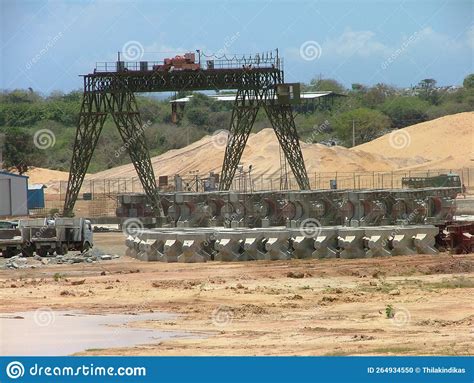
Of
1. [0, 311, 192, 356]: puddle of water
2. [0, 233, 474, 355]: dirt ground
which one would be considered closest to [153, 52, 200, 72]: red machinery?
[0, 233, 474, 355]: dirt ground

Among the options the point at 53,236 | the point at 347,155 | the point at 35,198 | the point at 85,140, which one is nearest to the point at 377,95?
the point at 347,155

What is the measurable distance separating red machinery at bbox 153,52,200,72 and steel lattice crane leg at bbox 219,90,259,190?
376 centimetres

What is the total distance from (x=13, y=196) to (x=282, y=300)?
5102 cm

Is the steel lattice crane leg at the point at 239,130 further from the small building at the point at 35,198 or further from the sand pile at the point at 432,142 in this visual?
the sand pile at the point at 432,142

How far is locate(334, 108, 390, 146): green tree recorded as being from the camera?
13762 centimetres

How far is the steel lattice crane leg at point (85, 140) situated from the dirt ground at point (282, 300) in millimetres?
19689

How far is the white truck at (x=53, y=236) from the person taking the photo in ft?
160

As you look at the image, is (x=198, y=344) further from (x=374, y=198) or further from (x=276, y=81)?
(x=276, y=81)

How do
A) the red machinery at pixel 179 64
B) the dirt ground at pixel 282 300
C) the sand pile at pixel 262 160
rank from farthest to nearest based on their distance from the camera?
the sand pile at pixel 262 160 → the red machinery at pixel 179 64 → the dirt ground at pixel 282 300

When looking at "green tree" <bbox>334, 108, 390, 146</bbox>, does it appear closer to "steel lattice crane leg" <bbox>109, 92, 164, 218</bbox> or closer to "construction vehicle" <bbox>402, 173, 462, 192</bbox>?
"construction vehicle" <bbox>402, 173, 462, 192</bbox>

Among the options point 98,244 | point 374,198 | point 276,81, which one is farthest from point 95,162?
point 374,198

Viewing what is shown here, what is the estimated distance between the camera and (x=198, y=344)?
23.7 metres

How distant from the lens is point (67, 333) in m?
25.3

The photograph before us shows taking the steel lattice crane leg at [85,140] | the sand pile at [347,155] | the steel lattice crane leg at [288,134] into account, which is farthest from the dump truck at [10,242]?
the sand pile at [347,155]
